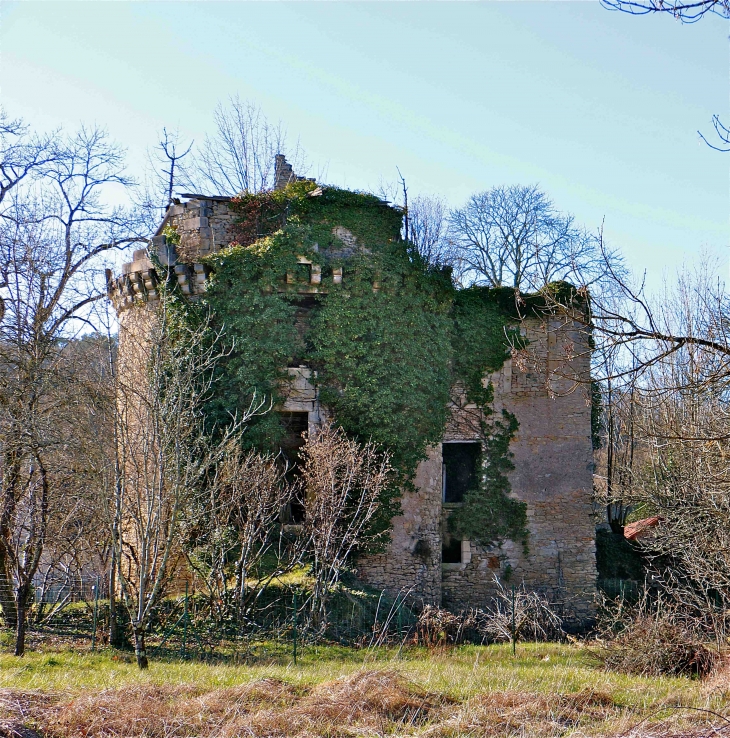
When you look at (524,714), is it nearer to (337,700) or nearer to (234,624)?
(337,700)

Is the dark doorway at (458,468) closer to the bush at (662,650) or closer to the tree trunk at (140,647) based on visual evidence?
the bush at (662,650)

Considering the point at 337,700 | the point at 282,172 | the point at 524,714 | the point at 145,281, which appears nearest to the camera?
the point at 524,714

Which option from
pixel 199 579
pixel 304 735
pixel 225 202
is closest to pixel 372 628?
pixel 199 579

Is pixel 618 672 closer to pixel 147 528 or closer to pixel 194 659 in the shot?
pixel 194 659

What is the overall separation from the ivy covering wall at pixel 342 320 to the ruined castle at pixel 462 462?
19cm

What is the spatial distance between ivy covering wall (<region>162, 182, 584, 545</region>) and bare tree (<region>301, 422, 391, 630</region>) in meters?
0.66

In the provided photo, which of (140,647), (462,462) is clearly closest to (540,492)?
(462,462)

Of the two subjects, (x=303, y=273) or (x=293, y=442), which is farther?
(x=293, y=442)

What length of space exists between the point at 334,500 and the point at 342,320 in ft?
11.1

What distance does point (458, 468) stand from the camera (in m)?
16.9

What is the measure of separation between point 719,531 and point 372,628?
5178 millimetres

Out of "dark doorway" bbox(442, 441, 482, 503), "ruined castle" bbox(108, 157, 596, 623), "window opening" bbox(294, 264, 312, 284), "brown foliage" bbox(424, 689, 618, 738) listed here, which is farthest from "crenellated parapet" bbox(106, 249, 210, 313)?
"brown foliage" bbox(424, 689, 618, 738)

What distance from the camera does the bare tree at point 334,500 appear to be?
12711 millimetres

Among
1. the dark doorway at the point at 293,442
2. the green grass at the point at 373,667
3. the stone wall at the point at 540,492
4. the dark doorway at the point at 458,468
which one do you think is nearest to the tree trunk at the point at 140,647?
the green grass at the point at 373,667
